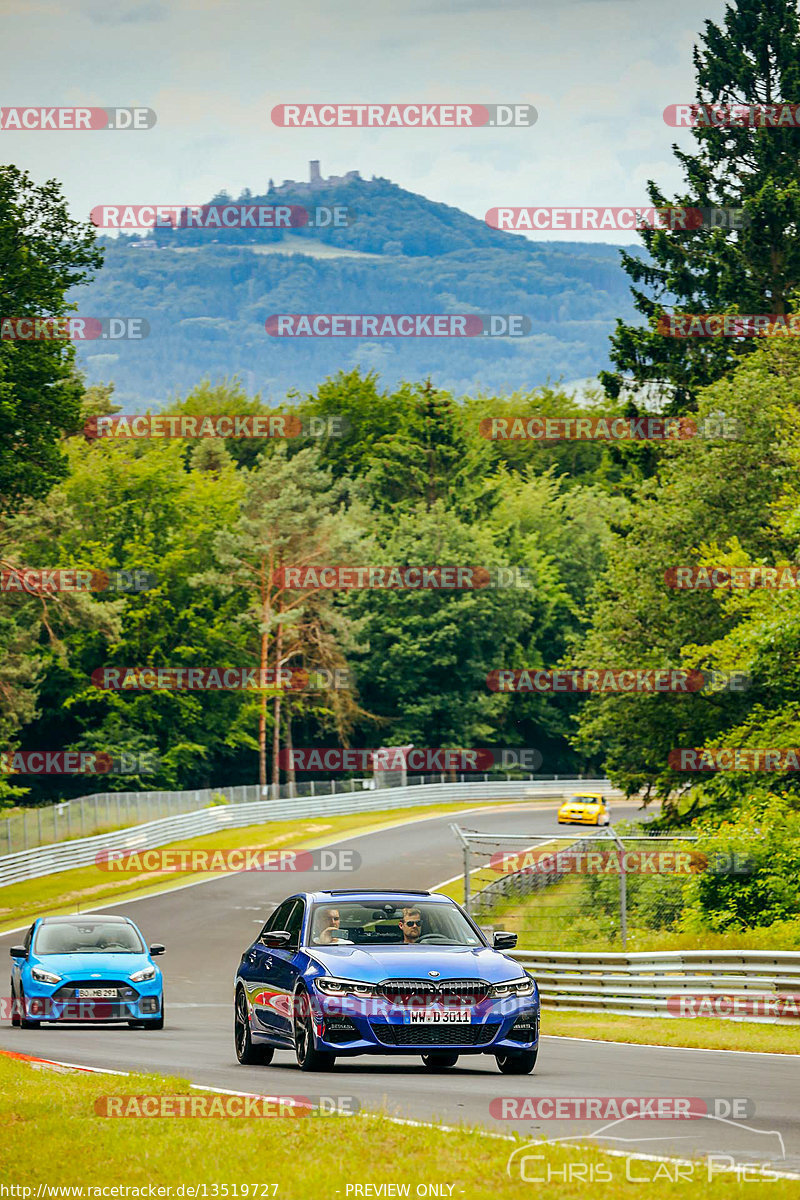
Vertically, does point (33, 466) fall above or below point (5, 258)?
below

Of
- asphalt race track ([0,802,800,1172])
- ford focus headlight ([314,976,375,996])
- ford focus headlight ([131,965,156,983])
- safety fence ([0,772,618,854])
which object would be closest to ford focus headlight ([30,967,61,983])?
asphalt race track ([0,802,800,1172])

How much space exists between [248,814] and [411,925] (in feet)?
173

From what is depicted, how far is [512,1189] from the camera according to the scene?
296 inches

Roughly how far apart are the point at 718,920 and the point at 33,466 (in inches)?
1023

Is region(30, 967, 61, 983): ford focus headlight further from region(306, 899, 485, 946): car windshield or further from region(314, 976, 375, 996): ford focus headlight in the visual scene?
region(314, 976, 375, 996): ford focus headlight

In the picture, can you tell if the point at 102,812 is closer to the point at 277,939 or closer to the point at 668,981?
the point at 668,981

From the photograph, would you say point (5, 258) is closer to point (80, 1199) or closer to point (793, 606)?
point (793, 606)

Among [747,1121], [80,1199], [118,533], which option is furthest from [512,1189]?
[118,533]

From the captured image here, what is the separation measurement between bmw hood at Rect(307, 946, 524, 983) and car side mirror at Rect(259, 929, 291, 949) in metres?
0.52

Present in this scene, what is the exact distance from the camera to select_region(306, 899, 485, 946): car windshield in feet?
45.1

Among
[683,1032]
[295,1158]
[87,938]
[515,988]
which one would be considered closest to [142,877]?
[87,938]

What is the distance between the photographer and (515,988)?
1295cm

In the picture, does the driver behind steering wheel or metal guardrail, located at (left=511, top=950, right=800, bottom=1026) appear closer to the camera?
the driver behind steering wheel

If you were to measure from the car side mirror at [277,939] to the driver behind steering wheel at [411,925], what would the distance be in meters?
0.97
